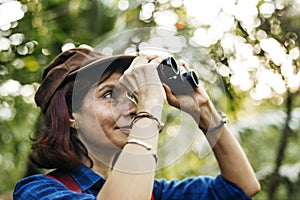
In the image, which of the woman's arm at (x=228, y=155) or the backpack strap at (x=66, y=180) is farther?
the woman's arm at (x=228, y=155)

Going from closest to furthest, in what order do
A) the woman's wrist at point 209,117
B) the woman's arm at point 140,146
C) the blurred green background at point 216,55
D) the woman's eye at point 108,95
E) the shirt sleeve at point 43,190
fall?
the woman's arm at point 140,146
the shirt sleeve at point 43,190
the woman's eye at point 108,95
the woman's wrist at point 209,117
the blurred green background at point 216,55

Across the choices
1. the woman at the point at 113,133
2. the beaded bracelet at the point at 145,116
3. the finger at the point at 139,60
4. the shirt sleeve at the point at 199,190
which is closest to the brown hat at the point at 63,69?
the woman at the point at 113,133

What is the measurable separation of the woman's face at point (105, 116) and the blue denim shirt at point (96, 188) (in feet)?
0.25

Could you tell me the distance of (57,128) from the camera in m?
1.41

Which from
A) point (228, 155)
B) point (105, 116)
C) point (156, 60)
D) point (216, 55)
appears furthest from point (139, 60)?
point (216, 55)

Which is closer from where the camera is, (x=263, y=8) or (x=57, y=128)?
(x=57, y=128)

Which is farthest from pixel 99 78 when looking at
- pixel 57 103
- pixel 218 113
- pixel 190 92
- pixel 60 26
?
pixel 60 26

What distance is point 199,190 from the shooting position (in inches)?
61.9

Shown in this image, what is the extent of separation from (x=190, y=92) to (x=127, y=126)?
213 mm

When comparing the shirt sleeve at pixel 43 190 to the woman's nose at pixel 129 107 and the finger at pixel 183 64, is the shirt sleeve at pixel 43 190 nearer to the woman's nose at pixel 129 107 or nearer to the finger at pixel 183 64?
the woman's nose at pixel 129 107

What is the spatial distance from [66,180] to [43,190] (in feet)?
0.33

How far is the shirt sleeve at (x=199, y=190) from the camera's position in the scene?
1528mm

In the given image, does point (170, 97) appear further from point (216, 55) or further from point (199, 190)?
point (216, 55)

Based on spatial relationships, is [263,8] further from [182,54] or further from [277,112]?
[182,54]
